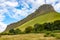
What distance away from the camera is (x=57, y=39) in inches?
1877

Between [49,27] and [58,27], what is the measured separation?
506 centimetres

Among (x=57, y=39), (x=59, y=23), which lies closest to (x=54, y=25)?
(x=59, y=23)

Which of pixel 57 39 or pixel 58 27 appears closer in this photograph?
pixel 57 39

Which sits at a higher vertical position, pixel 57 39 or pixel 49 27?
pixel 49 27

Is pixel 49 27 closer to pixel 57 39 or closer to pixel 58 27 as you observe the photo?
pixel 58 27

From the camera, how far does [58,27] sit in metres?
102

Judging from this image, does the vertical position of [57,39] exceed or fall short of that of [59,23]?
it falls short

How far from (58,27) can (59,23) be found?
3.46 metres

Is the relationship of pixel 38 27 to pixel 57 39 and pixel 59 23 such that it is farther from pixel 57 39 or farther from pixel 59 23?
pixel 57 39

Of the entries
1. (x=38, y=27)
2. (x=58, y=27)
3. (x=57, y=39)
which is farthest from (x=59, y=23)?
(x=57, y=39)

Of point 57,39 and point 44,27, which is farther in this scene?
point 44,27

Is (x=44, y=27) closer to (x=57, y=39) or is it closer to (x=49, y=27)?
(x=49, y=27)


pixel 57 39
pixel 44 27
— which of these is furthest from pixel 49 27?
pixel 57 39

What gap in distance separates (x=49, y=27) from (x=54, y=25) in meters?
5.00
